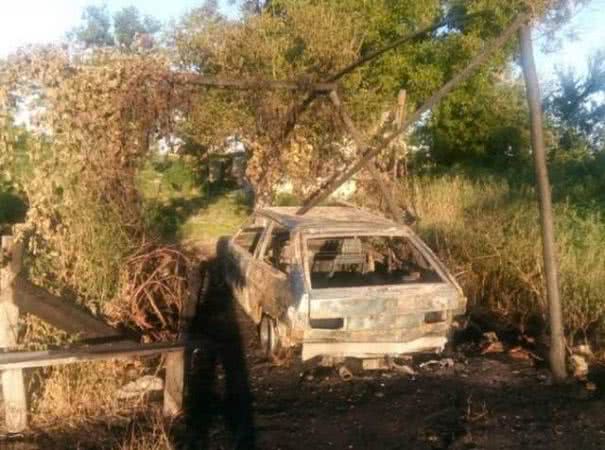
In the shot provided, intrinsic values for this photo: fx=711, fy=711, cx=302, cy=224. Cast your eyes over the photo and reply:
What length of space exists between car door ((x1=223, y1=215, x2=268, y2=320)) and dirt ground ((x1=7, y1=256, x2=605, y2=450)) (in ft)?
2.69

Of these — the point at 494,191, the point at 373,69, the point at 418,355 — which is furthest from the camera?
the point at 373,69

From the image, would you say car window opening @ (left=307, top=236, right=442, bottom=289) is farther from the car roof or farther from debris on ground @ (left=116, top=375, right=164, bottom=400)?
debris on ground @ (left=116, top=375, right=164, bottom=400)

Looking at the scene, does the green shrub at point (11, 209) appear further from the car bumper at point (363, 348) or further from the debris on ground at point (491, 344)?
the debris on ground at point (491, 344)

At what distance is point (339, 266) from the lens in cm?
786

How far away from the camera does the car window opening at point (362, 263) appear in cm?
766

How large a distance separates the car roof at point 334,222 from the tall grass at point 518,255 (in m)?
1.93

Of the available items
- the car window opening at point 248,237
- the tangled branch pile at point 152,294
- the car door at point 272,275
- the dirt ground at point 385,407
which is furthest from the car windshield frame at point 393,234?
the car window opening at point 248,237

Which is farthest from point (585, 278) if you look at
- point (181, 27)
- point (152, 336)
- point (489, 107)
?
point (489, 107)

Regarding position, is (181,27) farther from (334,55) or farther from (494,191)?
(494,191)

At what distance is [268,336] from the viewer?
7.31 metres

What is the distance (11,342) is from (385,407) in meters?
3.03

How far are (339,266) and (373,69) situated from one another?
10.5 m

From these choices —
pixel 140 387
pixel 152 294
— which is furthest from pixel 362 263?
pixel 140 387

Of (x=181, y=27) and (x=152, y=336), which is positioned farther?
(x=181, y=27)
